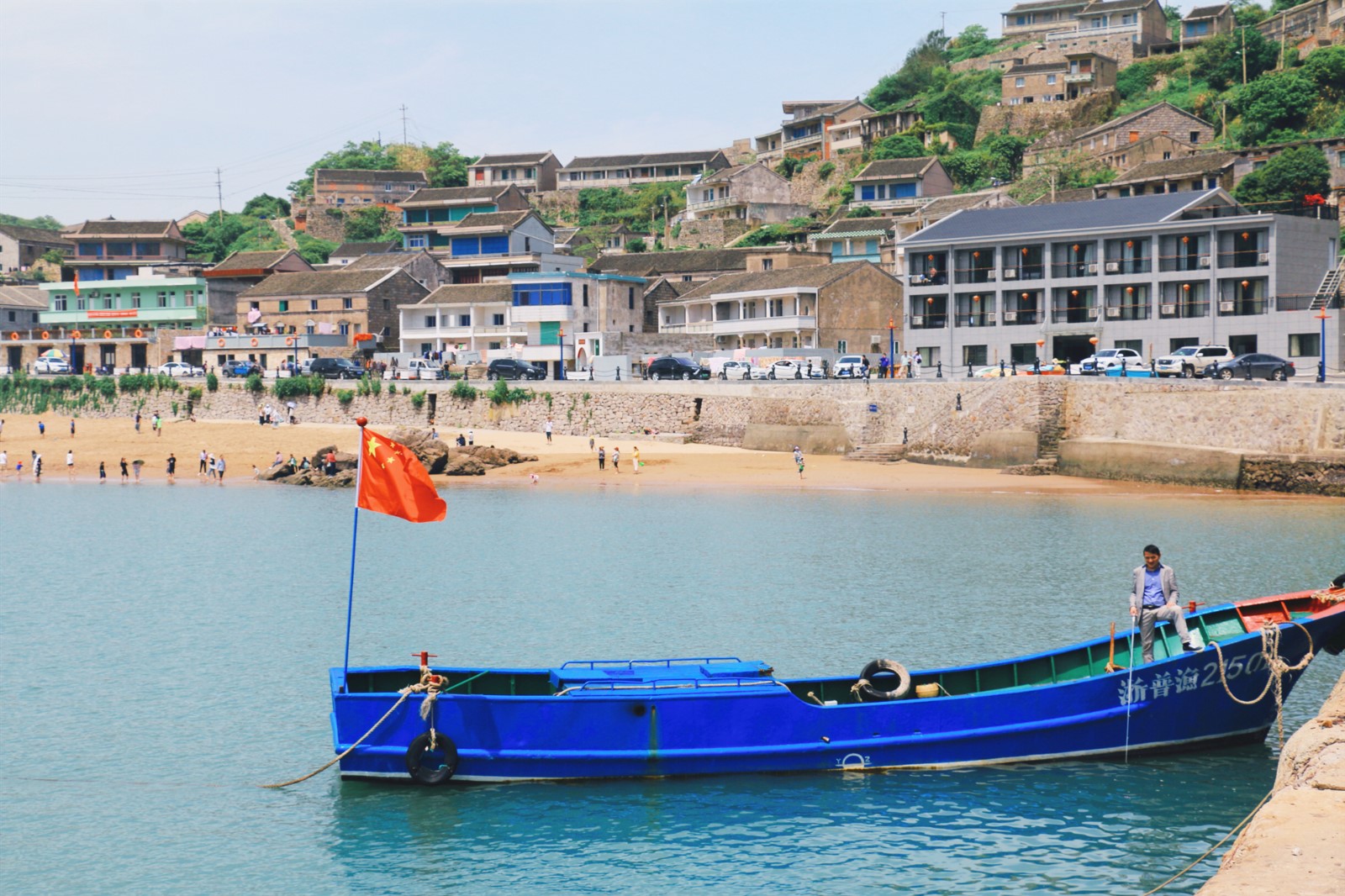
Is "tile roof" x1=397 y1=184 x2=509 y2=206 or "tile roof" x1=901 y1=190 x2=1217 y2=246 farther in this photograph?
"tile roof" x1=397 y1=184 x2=509 y2=206

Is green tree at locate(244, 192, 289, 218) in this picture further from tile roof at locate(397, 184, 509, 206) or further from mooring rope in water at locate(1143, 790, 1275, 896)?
mooring rope in water at locate(1143, 790, 1275, 896)

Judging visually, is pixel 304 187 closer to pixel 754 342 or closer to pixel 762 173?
pixel 762 173

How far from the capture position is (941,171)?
107750mm

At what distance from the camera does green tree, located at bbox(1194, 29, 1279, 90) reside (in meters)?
106

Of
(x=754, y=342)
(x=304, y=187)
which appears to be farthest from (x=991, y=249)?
(x=304, y=187)

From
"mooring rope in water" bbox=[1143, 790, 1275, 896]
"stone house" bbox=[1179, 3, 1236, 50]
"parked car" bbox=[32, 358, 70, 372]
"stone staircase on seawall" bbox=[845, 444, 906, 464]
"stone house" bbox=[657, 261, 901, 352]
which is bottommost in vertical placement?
"mooring rope in water" bbox=[1143, 790, 1275, 896]

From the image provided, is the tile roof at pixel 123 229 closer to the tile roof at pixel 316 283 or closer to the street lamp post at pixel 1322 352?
the tile roof at pixel 316 283

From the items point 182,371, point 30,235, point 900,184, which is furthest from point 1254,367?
point 30,235

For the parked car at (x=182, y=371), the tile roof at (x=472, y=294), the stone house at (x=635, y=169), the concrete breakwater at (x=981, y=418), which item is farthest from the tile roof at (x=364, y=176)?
the concrete breakwater at (x=981, y=418)

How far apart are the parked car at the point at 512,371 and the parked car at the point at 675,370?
23.1ft

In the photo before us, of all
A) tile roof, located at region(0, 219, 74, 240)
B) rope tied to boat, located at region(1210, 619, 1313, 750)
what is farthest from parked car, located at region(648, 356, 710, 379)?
tile roof, located at region(0, 219, 74, 240)

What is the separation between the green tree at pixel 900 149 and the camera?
4636 inches

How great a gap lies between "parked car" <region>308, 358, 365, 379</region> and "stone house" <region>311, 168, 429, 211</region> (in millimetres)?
61664

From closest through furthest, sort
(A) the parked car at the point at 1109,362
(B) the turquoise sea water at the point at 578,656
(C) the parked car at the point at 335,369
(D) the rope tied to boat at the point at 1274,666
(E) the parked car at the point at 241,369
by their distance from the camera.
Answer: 1. (B) the turquoise sea water at the point at 578,656
2. (D) the rope tied to boat at the point at 1274,666
3. (A) the parked car at the point at 1109,362
4. (C) the parked car at the point at 335,369
5. (E) the parked car at the point at 241,369
